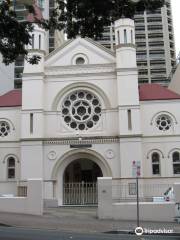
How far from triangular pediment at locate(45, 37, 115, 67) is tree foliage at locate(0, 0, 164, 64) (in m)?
25.8

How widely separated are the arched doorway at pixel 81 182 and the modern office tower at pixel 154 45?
65.1 metres

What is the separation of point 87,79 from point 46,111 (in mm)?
4337

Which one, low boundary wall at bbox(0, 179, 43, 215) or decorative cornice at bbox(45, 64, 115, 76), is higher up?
decorative cornice at bbox(45, 64, 115, 76)

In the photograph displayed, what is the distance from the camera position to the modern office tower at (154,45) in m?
104

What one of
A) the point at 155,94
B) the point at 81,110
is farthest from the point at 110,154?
the point at 155,94

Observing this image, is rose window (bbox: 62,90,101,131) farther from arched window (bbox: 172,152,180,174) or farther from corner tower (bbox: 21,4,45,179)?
arched window (bbox: 172,152,180,174)

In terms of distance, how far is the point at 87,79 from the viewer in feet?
123

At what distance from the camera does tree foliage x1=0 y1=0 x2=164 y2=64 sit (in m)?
10.2

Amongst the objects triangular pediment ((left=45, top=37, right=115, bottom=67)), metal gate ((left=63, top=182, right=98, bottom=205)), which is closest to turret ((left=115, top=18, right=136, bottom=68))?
triangular pediment ((left=45, top=37, right=115, bottom=67))

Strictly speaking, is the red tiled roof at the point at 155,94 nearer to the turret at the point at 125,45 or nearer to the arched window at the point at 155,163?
the turret at the point at 125,45

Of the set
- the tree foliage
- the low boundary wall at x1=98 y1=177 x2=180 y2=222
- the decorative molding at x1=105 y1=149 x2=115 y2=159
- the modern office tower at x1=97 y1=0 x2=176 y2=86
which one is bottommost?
the low boundary wall at x1=98 y1=177 x2=180 y2=222

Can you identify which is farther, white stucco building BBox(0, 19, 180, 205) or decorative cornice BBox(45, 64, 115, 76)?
decorative cornice BBox(45, 64, 115, 76)

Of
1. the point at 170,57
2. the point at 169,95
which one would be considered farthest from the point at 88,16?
the point at 170,57

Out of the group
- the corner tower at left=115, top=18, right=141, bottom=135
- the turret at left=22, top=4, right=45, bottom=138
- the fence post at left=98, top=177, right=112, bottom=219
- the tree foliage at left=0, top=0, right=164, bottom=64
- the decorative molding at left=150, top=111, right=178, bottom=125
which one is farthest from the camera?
the decorative molding at left=150, top=111, right=178, bottom=125
